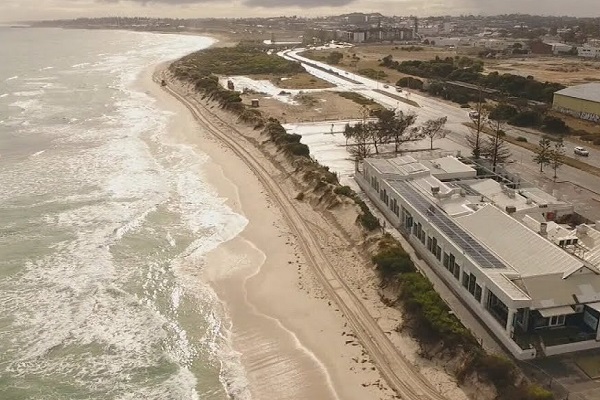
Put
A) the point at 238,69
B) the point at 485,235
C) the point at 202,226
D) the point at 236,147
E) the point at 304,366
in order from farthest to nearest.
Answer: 1. the point at 238,69
2. the point at 236,147
3. the point at 202,226
4. the point at 485,235
5. the point at 304,366

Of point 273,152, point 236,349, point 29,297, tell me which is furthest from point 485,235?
point 273,152

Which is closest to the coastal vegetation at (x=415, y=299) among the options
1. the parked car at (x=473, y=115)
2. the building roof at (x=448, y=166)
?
the building roof at (x=448, y=166)

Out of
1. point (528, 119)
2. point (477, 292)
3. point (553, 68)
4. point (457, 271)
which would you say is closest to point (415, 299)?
point (477, 292)

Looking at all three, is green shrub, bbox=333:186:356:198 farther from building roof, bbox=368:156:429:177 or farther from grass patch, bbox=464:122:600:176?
grass patch, bbox=464:122:600:176

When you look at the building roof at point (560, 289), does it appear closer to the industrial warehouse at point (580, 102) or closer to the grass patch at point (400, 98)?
the industrial warehouse at point (580, 102)

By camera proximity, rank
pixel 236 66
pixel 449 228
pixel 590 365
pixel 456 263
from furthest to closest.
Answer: pixel 236 66
pixel 449 228
pixel 456 263
pixel 590 365

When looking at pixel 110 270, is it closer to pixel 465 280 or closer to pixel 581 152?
pixel 465 280

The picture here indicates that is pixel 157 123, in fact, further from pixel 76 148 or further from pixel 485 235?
pixel 485 235
